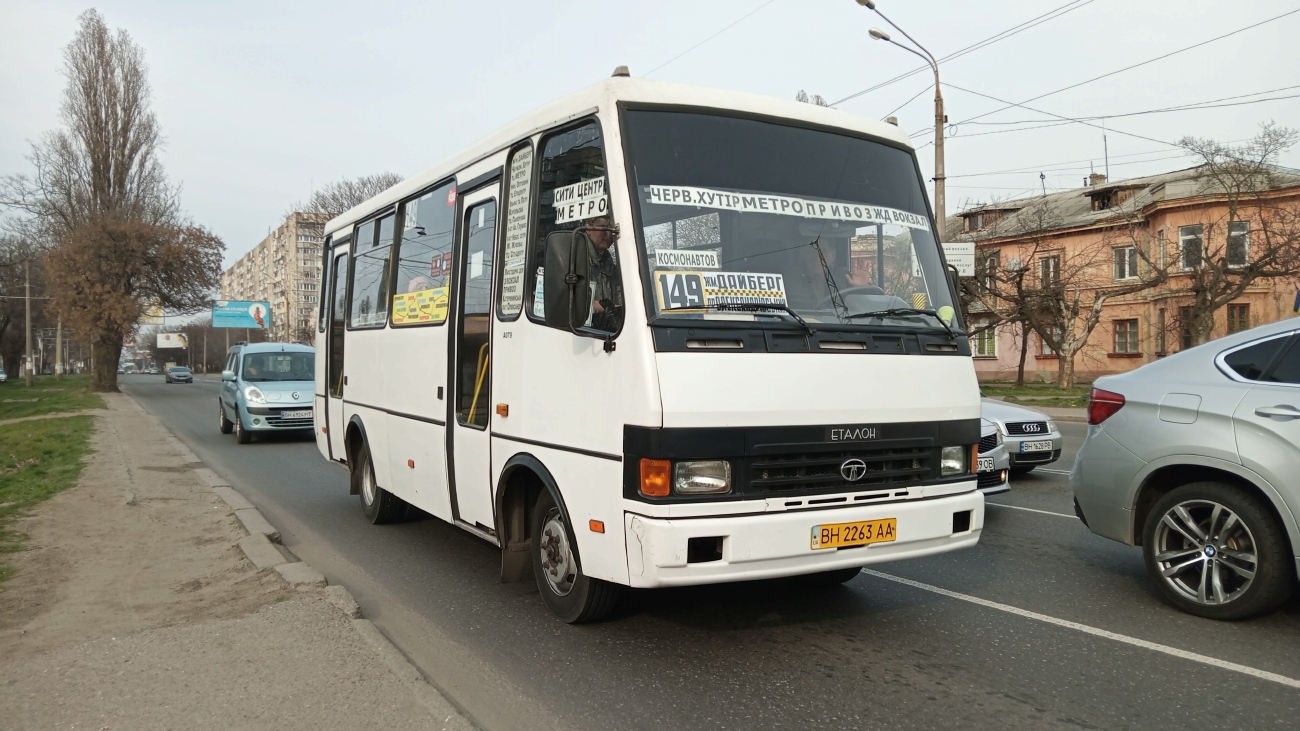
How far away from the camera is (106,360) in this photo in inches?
1684

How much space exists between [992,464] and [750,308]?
5.06 m

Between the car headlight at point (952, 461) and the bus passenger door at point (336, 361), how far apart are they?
245 inches

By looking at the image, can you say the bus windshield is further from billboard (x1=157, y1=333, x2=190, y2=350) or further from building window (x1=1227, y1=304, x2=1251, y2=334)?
billboard (x1=157, y1=333, x2=190, y2=350)

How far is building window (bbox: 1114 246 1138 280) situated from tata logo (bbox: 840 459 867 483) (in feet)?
139

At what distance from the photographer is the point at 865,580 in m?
6.33

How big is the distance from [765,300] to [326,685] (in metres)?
2.72

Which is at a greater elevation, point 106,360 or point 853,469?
point 106,360

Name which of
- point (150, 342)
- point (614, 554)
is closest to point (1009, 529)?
point (614, 554)

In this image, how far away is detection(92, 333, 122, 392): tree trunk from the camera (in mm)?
41750

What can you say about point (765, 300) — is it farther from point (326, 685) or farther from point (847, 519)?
point (326, 685)

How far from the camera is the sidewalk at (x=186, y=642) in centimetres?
401

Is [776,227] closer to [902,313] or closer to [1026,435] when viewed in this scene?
[902,313]

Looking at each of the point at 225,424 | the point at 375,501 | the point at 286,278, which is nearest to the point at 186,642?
the point at 375,501

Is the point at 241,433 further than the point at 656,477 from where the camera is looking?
Yes
